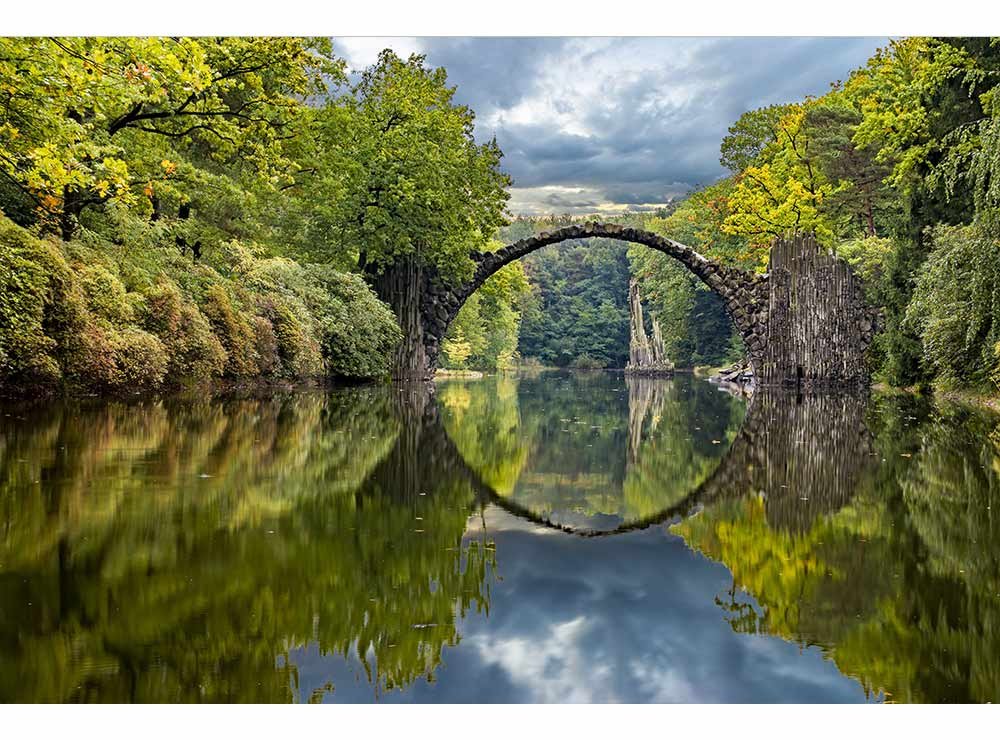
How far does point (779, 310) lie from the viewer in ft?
80.5

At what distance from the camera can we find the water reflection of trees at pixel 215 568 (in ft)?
8.20

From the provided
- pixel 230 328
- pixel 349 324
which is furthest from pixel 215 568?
pixel 349 324

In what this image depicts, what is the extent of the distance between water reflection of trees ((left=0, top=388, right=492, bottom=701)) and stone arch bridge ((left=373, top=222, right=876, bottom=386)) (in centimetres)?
1862

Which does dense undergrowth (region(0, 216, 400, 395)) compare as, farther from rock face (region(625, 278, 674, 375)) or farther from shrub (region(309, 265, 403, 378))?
rock face (region(625, 278, 674, 375))

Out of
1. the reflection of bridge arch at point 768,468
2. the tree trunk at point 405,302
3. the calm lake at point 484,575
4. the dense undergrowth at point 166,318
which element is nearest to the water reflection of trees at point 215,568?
the calm lake at point 484,575

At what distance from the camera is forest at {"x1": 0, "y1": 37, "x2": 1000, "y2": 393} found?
1012cm

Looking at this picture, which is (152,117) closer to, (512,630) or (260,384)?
(260,384)

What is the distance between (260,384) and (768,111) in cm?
2625

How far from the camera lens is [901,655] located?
2711 millimetres

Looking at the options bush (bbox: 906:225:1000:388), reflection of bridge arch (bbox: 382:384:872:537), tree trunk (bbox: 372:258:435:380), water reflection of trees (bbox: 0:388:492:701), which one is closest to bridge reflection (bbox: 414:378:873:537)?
reflection of bridge arch (bbox: 382:384:872:537)

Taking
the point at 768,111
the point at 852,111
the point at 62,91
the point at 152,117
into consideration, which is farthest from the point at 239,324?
the point at 768,111

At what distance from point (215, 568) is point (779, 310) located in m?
23.1

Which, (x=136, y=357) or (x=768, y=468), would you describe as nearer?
(x=768, y=468)

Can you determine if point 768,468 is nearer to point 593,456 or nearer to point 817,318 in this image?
point 593,456
